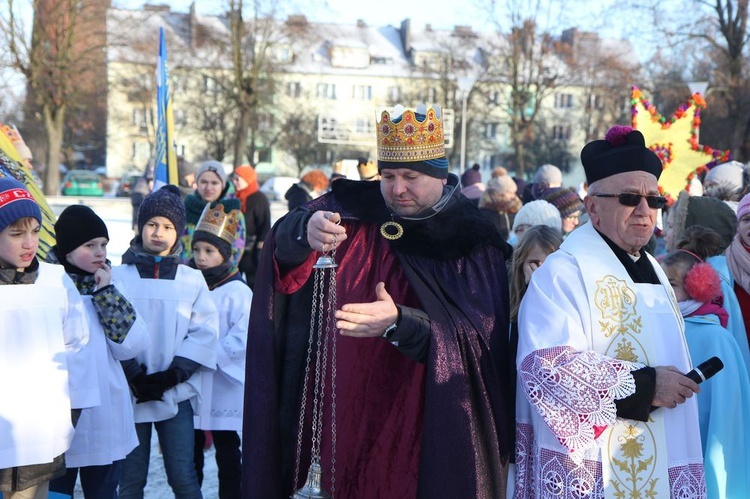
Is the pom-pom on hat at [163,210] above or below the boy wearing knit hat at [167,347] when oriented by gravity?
above

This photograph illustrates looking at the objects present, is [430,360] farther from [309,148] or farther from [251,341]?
[309,148]

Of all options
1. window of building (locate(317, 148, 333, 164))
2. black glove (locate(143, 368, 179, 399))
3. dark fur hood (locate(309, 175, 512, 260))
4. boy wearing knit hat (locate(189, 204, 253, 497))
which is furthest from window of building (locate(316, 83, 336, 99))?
dark fur hood (locate(309, 175, 512, 260))

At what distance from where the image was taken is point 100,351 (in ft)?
13.6

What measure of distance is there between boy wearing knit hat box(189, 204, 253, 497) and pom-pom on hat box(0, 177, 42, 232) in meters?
1.56

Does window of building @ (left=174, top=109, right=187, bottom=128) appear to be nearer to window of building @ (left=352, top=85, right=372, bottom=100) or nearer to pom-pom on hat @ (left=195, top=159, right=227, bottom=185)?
window of building @ (left=352, top=85, right=372, bottom=100)

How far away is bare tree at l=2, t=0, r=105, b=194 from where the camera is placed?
27609 millimetres

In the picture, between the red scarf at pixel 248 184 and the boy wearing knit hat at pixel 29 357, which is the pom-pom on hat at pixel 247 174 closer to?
the red scarf at pixel 248 184


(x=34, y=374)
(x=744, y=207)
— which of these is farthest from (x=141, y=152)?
(x=744, y=207)

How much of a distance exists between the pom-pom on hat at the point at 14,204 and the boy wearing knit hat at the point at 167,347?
99 cm

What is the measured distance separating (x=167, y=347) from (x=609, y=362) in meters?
2.71

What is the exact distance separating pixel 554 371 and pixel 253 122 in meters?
37.6

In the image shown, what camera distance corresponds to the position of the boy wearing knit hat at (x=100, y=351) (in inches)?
163

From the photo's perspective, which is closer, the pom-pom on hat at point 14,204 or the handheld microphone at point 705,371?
the handheld microphone at point 705,371

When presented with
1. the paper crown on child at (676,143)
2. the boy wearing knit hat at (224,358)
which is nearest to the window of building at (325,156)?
the paper crown on child at (676,143)
